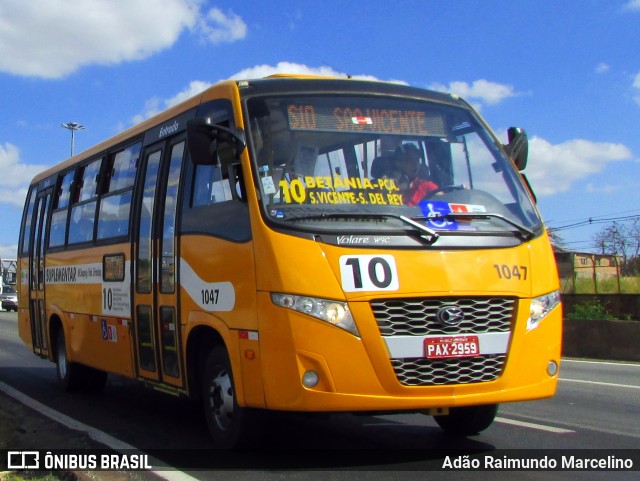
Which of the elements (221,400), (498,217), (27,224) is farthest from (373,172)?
(27,224)

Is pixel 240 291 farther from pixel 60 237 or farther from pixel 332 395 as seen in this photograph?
pixel 60 237

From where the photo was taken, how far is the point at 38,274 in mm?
13156

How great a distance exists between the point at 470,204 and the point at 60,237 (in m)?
7.17

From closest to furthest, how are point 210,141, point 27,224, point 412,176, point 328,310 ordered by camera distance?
point 328,310, point 210,141, point 412,176, point 27,224

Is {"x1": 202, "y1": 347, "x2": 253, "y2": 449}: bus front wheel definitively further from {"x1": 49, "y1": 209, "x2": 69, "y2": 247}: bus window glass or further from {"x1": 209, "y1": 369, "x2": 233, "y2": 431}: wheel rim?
{"x1": 49, "y1": 209, "x2": 69, "y2": 247}: bus window glass

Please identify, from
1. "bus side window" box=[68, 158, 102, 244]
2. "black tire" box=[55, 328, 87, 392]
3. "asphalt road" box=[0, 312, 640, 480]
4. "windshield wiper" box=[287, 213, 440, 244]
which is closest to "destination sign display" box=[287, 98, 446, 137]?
"windshield wiper" box=[287, 213, 440, 244]

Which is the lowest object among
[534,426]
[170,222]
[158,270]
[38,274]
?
[534,426]

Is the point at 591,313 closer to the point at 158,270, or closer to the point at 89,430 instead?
the point at 158,270

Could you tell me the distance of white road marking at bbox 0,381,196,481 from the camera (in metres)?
6.28

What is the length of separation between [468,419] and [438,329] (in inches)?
73.4

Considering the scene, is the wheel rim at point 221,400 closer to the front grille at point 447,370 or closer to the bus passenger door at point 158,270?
the bus passenger door at point 158,270

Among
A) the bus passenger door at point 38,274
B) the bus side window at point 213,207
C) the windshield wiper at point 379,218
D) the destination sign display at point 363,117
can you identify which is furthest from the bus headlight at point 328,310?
the bus passenger door at point 38,274

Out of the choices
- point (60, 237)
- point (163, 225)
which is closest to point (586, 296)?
point (60, 237)

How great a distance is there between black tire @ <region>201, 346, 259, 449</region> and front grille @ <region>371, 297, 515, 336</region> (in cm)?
141
